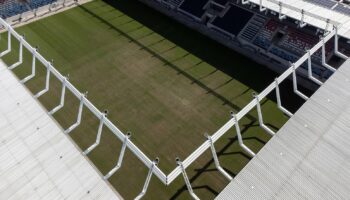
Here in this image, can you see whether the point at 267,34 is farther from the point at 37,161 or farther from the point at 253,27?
the point at 37,161

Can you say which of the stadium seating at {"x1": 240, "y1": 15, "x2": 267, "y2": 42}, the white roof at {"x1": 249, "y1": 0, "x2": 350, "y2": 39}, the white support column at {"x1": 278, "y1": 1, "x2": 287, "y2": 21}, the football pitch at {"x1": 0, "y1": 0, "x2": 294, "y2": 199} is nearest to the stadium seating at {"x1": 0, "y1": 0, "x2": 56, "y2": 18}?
the football pitch at {"x1": 0, "y1": 0, "x2": 294, "y2": 199}

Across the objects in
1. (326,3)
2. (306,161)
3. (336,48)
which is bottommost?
(306,161)

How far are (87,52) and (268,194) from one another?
103 feet

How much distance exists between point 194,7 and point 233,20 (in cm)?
754

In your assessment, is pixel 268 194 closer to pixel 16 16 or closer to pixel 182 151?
pixel 182 151

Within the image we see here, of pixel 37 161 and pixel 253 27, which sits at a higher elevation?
pixel 253 27

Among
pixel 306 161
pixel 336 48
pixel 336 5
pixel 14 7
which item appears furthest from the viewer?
pixel 14 7

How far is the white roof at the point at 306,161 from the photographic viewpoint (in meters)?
20.1

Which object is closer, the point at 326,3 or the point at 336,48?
the point at 336,48

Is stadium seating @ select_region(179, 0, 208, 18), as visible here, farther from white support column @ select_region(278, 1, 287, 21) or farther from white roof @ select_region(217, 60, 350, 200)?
white roof @ select_region(217, 60, 350, 200)

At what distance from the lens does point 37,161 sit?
22.1 meters

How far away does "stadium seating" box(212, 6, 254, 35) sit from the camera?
45.0 metres

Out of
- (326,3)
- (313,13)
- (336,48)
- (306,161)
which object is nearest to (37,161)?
(306,161)

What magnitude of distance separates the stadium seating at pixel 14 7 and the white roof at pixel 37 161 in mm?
27668
